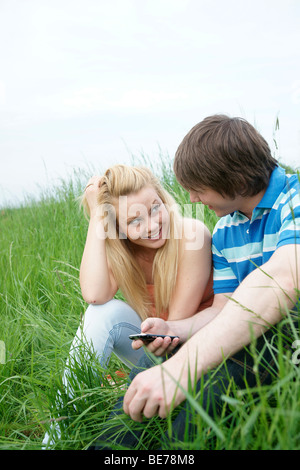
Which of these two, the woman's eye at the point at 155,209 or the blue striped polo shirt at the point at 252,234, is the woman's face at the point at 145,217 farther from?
the blue striped polo shirt at the point at 252,234

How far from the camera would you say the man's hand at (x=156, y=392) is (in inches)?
54.9

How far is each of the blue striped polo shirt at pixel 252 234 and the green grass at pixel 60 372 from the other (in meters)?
0.71

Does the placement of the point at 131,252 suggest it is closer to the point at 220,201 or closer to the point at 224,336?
the point at 220,201

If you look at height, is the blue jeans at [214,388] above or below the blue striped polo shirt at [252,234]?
below

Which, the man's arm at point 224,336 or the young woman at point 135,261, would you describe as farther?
the young woman at point 135,261

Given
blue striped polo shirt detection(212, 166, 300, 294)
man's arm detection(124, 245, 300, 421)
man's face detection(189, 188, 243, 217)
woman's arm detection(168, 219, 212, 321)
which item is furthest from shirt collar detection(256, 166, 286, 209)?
man's arm detection(124, 245, 300, 421)

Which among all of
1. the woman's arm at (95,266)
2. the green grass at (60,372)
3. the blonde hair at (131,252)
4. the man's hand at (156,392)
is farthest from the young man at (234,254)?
the woman's arm at (95,266)

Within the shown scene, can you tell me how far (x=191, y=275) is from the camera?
8.09 ft

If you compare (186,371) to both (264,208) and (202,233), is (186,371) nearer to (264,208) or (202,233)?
(264,208)

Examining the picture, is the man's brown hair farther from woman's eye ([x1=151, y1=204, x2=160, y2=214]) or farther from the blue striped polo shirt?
woman's eye ([x1=151, y1=204, x2=160, y2=214])

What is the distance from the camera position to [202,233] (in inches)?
98.1

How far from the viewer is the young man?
4.77 feet
